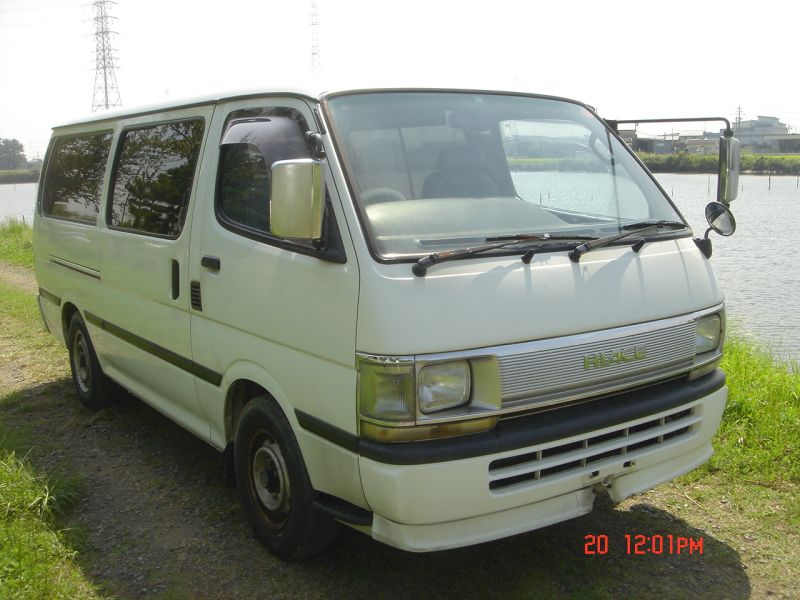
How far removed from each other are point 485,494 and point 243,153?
77.0 inches

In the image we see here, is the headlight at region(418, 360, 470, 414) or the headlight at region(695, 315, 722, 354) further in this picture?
the headlight at region(695, 315, 722, 354)

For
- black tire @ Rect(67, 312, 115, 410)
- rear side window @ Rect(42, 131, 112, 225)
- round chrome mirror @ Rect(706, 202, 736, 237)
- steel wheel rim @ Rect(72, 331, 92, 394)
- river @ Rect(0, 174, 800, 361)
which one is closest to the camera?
round chrome mirror @ Rect(706, 202, 736, 237)

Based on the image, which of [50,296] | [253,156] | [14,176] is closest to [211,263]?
[253,156]

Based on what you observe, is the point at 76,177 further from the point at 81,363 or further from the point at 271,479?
the point at 271,479

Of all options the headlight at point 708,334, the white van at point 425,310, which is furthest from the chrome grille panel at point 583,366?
the headlight at point 708,334

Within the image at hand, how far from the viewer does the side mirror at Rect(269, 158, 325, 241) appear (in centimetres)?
282

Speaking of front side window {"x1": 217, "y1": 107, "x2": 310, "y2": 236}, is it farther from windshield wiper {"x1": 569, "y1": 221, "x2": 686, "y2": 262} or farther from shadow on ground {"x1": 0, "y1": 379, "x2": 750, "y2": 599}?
shadow on ground {"x1": 0, "y1": 379, "x2": 750, "y2": 599}

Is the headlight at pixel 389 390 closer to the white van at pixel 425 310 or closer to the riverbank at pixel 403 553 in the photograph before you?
the white van at pixel 425 310

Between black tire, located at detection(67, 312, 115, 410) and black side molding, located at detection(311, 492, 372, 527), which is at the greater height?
black side molding, located at detection(311, 492, 372, 527)

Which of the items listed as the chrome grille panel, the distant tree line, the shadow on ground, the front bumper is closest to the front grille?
the front bumper

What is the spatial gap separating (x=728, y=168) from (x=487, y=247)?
1583 mm

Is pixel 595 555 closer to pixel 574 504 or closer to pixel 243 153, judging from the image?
pixel 574 504

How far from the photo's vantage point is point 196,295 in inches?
154

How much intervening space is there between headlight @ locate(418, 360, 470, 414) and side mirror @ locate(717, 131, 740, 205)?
186 centimetres
